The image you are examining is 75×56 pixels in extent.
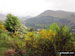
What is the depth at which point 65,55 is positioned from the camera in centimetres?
630

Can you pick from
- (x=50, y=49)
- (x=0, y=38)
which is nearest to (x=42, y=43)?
(x=50, y=49)

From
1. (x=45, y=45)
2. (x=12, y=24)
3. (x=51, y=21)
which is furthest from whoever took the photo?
(x=51, y=21)

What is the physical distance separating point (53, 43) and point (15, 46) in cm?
227

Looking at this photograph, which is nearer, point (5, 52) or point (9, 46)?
point (5, 52)

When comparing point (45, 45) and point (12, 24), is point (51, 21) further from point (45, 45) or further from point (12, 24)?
point (45, 45)

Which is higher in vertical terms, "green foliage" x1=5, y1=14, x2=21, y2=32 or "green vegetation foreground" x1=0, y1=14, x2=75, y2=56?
"green foliage" x1=5, y1=14, x2=21, y2=32

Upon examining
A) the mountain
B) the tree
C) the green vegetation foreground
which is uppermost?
the mountain

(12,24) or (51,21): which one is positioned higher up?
(51,21)

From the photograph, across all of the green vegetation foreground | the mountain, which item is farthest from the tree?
the mountain

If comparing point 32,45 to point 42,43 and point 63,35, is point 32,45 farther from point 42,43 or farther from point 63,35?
point 63,35

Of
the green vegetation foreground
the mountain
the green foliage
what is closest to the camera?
the green vegetation foreground

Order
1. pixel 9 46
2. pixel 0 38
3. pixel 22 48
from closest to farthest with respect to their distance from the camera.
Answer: pixel 22 48, pixel 9 46, pixel 0 38

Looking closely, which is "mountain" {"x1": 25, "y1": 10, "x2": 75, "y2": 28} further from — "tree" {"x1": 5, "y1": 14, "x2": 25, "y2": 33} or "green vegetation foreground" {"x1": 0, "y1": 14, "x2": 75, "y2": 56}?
"green vegetation foreground" {"x1": 0, "y1": 14, "x2": 75, "y2": 56}

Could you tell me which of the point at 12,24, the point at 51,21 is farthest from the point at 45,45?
the point at 51,21
